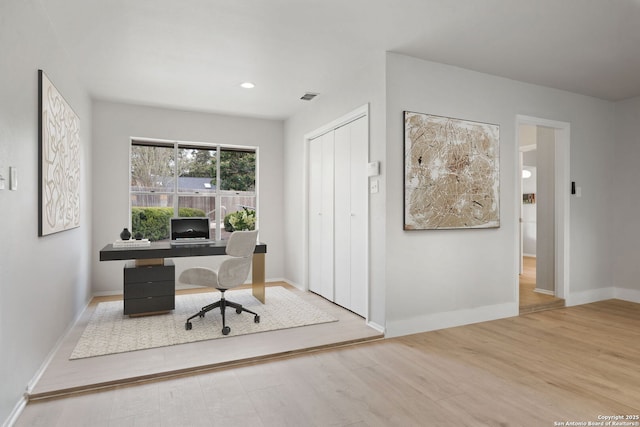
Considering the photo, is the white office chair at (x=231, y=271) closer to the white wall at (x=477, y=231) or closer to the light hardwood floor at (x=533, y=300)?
the white wall at (x=477, y=231)

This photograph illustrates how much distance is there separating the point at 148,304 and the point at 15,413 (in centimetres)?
182

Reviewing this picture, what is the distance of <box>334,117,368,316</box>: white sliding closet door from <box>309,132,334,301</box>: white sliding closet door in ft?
0.49

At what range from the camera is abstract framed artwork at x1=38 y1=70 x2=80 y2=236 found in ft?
8.20

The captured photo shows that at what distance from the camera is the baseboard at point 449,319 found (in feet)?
11.0

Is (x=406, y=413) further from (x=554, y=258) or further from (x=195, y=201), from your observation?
(x=195, y=201)

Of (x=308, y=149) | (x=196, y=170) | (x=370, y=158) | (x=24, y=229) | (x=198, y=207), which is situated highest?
(x=308, y=149)

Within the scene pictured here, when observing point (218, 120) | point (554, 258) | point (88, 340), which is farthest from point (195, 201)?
point (554, 258)

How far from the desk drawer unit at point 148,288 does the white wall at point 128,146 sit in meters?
1.32

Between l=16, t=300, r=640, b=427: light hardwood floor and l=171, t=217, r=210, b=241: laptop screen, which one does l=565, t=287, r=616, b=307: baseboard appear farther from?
l=171, t=217, r=210, b=241: laptop screen

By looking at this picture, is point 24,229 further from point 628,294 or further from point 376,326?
point 628,294

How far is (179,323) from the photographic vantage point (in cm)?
360

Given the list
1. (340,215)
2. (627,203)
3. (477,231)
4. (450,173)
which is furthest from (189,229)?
(627,203)

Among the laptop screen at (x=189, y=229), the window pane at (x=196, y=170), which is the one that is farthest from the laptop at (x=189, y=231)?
the window pane at (x=196, y=170)

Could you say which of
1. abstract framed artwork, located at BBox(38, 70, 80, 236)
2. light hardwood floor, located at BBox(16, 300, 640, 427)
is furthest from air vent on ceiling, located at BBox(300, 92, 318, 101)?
light hardwood floor, located at BBox(16, 300, 640, 427)
